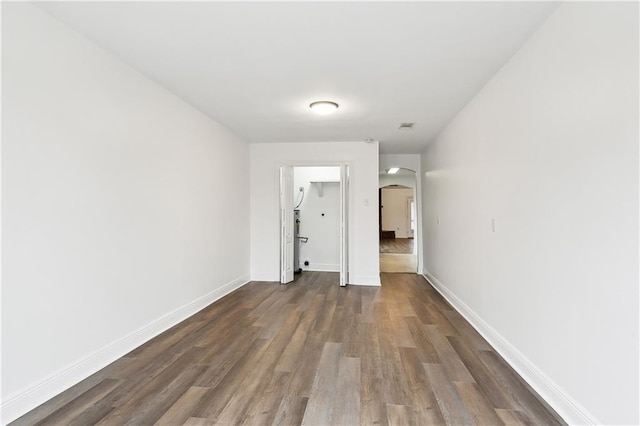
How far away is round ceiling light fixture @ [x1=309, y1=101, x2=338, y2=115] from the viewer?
356cm

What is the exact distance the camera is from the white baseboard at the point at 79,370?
72.4 inches

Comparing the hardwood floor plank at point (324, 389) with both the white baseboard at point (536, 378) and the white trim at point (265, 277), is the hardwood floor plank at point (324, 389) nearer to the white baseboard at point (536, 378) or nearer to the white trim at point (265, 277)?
the white baseboard at point (536, 378)

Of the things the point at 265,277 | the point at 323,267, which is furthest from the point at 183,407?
the point at 323,267

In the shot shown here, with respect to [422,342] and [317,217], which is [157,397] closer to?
[422,342]

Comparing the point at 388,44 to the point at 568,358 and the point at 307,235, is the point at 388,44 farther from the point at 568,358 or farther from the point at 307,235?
the point at 307,235

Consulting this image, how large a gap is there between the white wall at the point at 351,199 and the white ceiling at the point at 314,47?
5.48 feet

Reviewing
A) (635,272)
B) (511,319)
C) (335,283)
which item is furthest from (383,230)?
(635,272)

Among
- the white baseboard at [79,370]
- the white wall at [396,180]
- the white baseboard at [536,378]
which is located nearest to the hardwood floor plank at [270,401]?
the white baseboard at [79,370]

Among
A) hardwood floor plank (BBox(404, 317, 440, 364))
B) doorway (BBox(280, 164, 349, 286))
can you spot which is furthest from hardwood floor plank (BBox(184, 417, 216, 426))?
doorway (BBox(280, 164, 349, 286))

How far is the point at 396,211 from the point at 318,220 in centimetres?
1031

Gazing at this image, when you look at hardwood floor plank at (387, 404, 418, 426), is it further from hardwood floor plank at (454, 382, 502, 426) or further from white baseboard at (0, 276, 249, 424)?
white baseboard at (0, 276, 249, 424)

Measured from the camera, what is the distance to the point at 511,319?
253 centimetres

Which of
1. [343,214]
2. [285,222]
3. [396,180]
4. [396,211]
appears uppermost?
[396,180]

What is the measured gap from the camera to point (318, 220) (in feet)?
22.9
